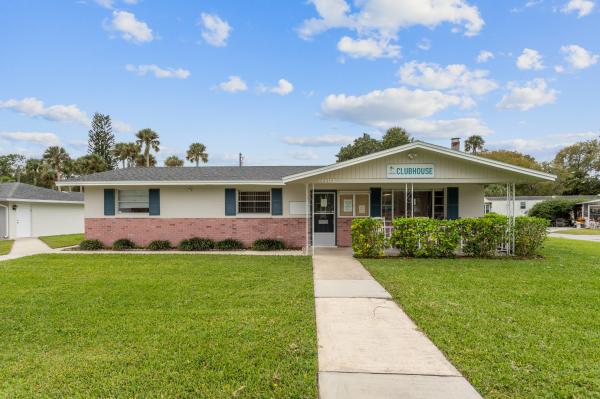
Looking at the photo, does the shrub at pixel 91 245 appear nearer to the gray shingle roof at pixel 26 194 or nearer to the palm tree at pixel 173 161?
the gray shingle roof at pixel 26 194

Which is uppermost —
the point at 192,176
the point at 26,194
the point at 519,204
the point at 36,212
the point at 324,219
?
the point at 192,176

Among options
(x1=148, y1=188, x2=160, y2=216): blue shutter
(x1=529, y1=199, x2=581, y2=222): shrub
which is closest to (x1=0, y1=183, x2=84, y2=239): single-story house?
(x1=148, y1=188, x2=160, y2=216): blue shutter

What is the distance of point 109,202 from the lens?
44.5 feet

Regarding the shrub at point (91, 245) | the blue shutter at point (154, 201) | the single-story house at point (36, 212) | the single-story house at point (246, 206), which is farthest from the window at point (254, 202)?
the single-story house at point (36, 212)

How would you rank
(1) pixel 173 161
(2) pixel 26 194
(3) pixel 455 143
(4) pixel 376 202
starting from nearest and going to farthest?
(4) pixel 376 202
(3) pixel 455 143
(2) pixel 26 194
(1) pixel 173 161

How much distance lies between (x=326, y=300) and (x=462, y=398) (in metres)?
3.18

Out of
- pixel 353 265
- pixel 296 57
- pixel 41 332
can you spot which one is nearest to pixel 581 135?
pixel 296 57

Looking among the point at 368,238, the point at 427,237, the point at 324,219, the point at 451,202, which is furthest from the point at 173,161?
the point at 427,237

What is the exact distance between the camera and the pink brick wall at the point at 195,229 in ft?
43.5

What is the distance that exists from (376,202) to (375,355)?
9503 mm

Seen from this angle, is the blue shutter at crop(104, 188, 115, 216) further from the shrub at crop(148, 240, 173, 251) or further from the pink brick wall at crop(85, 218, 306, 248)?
the shrub at crop(148, 240, 173, 251)

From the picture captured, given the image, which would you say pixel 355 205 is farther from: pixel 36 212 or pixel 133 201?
pixel 36 212

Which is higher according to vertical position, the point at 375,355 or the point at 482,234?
the point at 482,234

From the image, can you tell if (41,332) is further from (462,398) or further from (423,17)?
(423,17)
